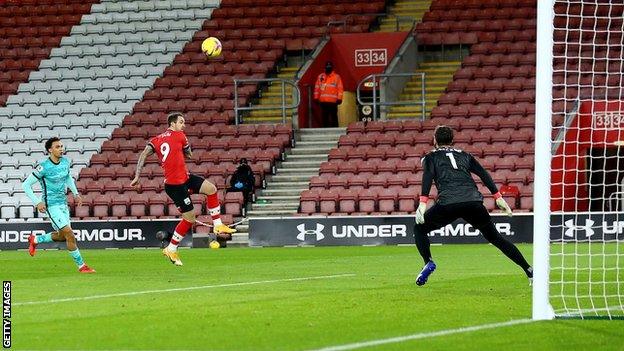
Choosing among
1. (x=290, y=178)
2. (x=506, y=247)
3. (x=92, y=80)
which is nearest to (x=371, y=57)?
(x=290, y=178)

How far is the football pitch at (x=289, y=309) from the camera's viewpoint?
1026 cm

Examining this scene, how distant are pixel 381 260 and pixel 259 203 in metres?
11.7

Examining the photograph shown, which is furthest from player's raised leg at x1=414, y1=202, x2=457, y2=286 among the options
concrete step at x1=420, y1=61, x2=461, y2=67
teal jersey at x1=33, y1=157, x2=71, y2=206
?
concrete step at x1=420, y1=61, x2=461, y2=67

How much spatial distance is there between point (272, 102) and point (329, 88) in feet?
9.00

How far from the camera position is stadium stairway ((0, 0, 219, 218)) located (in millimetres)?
37969

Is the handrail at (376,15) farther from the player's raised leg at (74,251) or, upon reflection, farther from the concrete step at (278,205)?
the player's raised leg at (74,251)

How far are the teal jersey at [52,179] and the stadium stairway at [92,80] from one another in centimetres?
1501

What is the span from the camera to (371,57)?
3891 centimetres

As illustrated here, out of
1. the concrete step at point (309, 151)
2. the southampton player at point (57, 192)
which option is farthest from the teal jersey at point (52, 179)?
the concrete step at point (309, 151)

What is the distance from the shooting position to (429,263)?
15656 mm

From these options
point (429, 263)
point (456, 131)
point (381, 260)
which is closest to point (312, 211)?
point (456, 131)

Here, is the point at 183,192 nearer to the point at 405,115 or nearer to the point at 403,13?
the point at 405,115

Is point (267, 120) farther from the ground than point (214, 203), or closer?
farther from the ground

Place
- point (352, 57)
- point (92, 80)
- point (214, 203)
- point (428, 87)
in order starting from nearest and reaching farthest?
1. point (214, 203)
2. point (428, 87)
3. point (352, 57)
4. point (92, 80)
